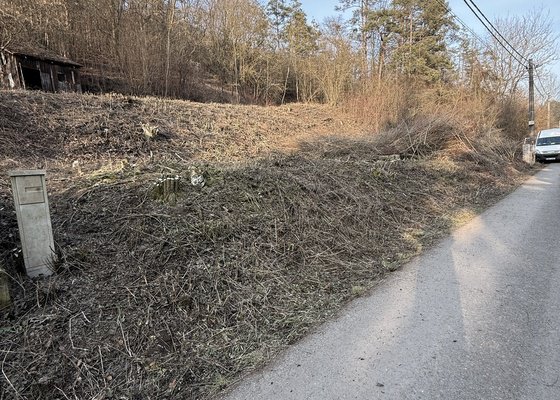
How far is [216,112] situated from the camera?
12539mm

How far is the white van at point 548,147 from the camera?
1886cm

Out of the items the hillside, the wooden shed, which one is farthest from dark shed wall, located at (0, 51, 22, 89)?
the hillside

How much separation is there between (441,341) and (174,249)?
2.75m

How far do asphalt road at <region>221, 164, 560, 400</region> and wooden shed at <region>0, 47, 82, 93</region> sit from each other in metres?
11.5

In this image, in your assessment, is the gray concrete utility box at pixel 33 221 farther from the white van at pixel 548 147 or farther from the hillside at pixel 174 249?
the white van at pixel 548 147

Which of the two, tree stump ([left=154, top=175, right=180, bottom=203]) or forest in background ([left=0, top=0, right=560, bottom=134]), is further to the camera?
forest in background ([left=0, top=0, right=560, bottom=134])

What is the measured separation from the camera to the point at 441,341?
120 inches

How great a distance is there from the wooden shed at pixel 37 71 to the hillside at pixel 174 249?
2.89 meters

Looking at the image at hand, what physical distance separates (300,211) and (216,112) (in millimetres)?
8218

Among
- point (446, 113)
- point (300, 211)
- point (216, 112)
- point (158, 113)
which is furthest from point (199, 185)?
point (446, 113)

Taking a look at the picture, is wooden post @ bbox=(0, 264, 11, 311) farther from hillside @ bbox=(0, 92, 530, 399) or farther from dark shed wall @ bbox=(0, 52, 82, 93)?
dark shed wall @ bbox=(0, 52, 82, 93)

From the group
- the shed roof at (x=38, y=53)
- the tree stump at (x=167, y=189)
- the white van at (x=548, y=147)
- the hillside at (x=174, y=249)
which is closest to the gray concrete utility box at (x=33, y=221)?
Result: the hillside at (x=174, y=249)

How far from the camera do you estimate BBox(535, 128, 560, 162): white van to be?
61.9 ft

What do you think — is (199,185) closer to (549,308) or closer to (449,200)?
(549,308)
